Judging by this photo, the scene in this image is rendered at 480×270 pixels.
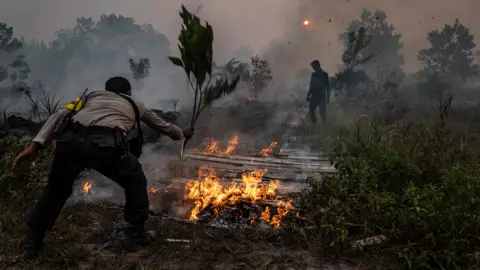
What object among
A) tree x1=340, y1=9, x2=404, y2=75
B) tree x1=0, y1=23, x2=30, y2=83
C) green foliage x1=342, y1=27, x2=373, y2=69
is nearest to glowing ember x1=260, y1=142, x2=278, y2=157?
green foliage x1=342, y1=27, x2=373, y2=69

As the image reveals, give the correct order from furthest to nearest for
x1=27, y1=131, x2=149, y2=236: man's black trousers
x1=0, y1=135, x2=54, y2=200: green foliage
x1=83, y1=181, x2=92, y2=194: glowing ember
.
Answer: x1=83, y1=181, x2=92, y2=194: glowing ember
x1=0, y1=135, x2=54, y2=200: green foliage
x1=27, y1=131, x2=149, y2=236: man's black trousers

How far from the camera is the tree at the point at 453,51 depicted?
30.7m

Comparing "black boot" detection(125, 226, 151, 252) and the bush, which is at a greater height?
the bush

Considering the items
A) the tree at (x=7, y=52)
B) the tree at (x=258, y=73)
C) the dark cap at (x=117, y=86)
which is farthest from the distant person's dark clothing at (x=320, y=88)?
the tree at (x=7, y=52)

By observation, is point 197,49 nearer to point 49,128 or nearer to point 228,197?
point 49,128

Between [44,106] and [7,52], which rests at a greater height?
[7,52]

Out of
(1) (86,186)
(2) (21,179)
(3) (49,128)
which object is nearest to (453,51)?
(1) (86,186)

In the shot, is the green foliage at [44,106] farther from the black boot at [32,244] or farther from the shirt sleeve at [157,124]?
the black boot at [32,244]

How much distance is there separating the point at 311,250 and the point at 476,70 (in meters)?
35.2

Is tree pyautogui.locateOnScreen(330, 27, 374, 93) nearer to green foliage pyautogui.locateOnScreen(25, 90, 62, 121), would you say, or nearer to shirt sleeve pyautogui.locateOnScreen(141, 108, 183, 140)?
green foliage pyautogui.locateOnScreen(25, 90, 62, 121)

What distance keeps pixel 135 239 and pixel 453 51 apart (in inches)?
1453

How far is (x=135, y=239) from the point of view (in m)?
3.04

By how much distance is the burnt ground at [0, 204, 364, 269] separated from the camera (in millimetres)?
2764

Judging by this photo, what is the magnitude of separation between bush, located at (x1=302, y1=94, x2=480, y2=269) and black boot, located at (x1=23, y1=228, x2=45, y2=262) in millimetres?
2493
